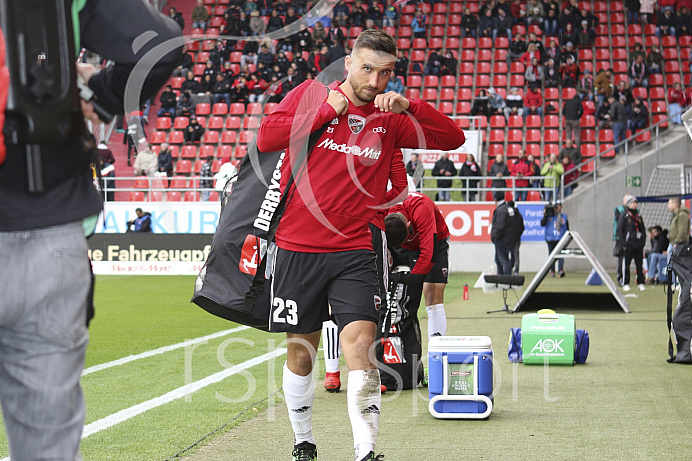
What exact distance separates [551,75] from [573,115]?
2920mm

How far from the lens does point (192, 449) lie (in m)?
5.30

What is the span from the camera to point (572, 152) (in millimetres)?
27719

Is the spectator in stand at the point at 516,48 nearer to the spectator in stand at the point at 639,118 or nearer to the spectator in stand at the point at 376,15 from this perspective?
the spectator in stand at the point at 639,118

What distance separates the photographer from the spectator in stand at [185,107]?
31500 mm

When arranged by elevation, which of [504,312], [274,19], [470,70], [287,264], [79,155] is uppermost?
[274,19]

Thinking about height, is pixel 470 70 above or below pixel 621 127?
above

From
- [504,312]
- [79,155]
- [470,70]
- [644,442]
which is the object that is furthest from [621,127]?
[79,155]

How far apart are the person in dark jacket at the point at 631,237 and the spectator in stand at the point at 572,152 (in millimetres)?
6124

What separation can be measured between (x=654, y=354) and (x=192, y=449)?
6.11 m

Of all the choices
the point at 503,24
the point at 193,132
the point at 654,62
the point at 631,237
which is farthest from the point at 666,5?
the point at 193,132

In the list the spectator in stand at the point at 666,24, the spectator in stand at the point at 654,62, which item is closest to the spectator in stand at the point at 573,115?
the spectator in stand at the point at 654,62

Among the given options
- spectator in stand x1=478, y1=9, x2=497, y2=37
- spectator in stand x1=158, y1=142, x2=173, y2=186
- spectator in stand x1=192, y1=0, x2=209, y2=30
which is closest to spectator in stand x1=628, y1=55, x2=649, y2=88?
spectator in stand x1=478, y1=9, x2=497, y2=37

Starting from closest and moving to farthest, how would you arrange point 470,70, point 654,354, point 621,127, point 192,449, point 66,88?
1. point 66,88
2. point 192,449
3. point 654,354
4. point 621,127
5. point 470,70

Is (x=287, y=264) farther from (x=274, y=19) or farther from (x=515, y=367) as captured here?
(x=274, y=19)
